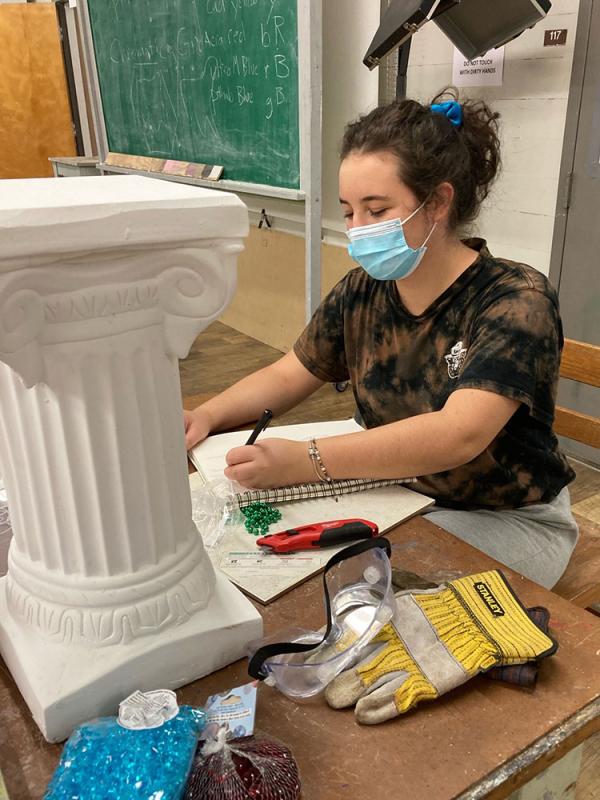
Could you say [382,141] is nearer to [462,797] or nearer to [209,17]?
[462,797]

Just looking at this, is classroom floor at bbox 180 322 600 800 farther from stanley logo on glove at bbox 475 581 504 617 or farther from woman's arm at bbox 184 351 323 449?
stanley logo on glove at bbox 475 581 504 617

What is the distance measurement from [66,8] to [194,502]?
6536mm

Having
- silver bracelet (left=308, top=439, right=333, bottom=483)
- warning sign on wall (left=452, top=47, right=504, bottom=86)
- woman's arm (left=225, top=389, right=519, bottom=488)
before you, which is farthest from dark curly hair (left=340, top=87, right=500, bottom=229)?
warning sign on wall (left=452, top=47, right=504, bottom=86)

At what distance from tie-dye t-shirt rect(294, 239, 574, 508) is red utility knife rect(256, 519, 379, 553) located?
0.30m

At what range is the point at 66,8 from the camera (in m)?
6.12

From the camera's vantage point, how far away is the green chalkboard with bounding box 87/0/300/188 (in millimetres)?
2707

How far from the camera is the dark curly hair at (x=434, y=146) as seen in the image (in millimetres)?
1192

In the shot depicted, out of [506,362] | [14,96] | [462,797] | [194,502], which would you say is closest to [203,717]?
[462,797]

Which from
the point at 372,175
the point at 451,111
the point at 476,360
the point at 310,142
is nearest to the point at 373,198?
the point at 372,175

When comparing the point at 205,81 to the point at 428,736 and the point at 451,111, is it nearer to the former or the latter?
the point at 451,111

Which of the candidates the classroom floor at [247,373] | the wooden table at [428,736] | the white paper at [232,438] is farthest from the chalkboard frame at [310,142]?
the wooden table at [428,736]

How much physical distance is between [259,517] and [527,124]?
2.07 m

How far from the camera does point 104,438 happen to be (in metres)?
0.66

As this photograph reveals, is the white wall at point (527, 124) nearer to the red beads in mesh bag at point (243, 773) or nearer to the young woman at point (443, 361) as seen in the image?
the young woman at point (443, 361)
